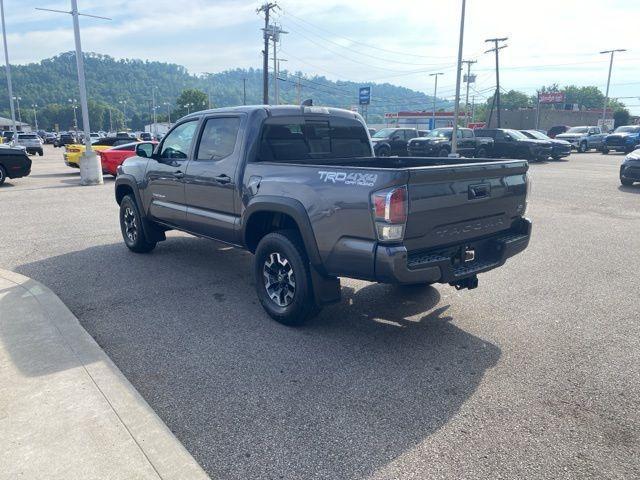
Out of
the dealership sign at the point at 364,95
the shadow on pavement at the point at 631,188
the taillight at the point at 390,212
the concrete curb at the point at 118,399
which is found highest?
the dealership sign at the point at 364,95

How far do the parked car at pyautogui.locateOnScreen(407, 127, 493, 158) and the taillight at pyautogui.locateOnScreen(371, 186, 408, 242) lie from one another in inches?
852

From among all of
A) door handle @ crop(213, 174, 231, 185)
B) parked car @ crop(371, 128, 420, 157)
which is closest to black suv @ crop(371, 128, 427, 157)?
parked car @ crop(371, 128, 420, 157)

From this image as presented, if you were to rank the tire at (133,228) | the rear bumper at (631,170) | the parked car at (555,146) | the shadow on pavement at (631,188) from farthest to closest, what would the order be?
the parked car at (555,146) < the rear bumper at (631,170) < the shadow on pavement at (631,188) < the tire at (133,228)

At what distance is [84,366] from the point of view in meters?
3.73

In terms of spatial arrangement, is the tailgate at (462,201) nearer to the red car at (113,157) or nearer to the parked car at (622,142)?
the red car at (113,157)

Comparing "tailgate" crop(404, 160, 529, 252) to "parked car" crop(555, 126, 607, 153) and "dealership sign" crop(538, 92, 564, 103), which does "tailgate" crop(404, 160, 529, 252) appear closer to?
"parked car" crop(555, 126, 607, 153)

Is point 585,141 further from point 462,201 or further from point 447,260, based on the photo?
point 447,260

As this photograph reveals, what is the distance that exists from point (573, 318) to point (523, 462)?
258 cm

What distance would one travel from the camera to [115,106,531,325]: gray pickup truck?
374cm

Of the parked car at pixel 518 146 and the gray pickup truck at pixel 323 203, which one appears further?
the parked car at pixel 518 146

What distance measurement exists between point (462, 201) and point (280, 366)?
1.97m

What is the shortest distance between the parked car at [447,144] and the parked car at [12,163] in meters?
16.7

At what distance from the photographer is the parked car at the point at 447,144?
24.5 meters

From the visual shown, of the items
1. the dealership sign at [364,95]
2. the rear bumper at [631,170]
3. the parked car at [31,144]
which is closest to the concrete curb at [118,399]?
the rear bumper at [631,170]
